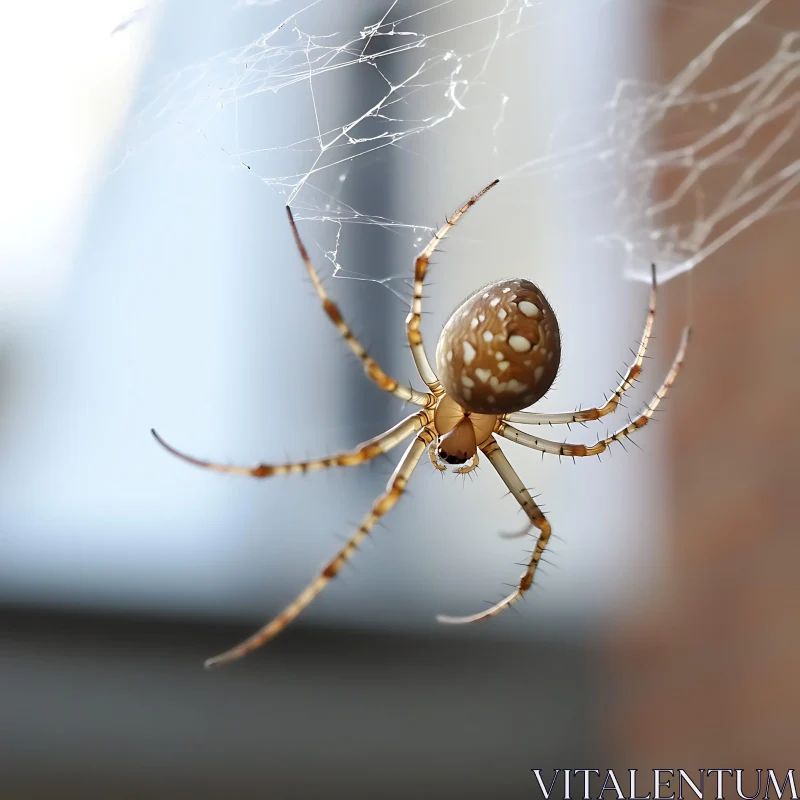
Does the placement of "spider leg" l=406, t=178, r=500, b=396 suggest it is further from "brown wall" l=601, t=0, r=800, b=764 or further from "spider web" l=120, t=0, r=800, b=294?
"brown wall" l=601, t=0, r=800, b=764

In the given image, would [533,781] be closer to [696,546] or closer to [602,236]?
[696,546]

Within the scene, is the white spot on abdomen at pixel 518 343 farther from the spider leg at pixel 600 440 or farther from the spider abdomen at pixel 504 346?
the spider leg at pixel 600 440

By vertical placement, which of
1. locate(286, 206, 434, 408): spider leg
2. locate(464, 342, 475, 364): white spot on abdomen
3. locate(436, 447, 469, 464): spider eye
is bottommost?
locate(436, 447, 469, 464): spider eye

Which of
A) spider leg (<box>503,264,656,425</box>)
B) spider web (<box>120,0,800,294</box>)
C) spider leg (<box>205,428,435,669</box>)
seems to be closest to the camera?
spider leg (<box>205,428,435,669</box>)

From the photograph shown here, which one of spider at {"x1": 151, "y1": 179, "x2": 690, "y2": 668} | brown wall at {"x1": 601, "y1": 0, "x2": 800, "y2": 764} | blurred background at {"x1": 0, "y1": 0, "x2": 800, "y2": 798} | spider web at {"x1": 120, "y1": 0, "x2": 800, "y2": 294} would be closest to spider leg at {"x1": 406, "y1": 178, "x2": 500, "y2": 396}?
spider at {"x1": 151, "y1": 179, "x2": 690, "y2": 668}

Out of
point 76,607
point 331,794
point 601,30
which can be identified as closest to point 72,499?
point 76,607

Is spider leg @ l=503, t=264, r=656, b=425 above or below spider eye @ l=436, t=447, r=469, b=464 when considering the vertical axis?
above

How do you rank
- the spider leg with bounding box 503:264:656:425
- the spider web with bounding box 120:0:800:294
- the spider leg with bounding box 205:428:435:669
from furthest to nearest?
the spider web with bounding box 120:0:800:294, the spider leg with bounding box 503:264:656:425, the spider leg with bounding box 205:428:435:669

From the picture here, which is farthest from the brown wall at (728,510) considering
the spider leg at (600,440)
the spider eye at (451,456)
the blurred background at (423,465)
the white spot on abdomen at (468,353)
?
the white spot on abdomen at (468,353)

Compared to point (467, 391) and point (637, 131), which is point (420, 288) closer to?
point (467, 391)
